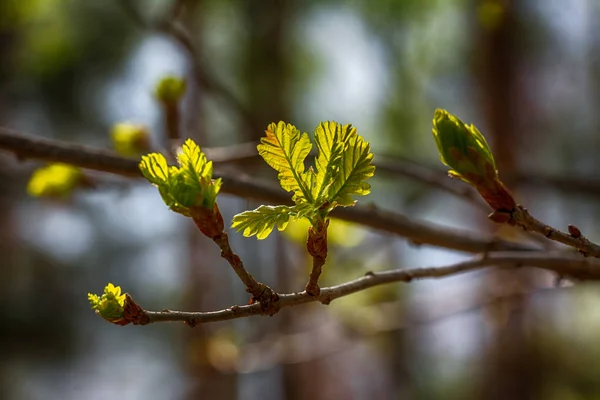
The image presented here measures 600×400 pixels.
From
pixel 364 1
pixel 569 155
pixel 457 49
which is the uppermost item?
pixel 364 1

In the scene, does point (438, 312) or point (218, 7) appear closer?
point (438, 312)

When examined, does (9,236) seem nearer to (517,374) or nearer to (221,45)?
(221,45)

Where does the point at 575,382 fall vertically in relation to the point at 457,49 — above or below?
below

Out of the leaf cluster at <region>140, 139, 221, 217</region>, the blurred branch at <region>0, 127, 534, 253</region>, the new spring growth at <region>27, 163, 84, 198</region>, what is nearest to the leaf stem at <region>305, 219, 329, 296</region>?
the leaf cluster at <region>140, 139, 221, 217</region>

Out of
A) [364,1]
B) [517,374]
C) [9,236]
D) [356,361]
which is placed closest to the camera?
[517,374]

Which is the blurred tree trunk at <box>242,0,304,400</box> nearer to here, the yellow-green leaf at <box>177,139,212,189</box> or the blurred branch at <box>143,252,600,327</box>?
the blurred branch at <box>143,252,600,327</box>

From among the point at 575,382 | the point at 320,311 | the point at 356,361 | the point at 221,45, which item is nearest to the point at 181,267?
the point at 320,311

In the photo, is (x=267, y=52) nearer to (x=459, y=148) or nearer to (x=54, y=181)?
(x=54, y=181)

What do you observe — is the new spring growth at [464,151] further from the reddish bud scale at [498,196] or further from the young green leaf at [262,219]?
the young green leaf at [262,219]
